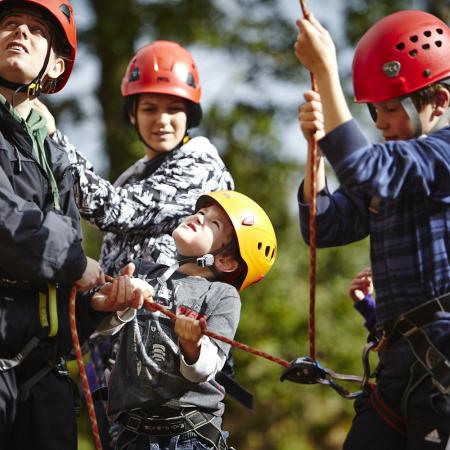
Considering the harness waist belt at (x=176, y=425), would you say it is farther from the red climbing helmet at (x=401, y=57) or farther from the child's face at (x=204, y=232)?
the red climbing helmet at (x=401, y=57)

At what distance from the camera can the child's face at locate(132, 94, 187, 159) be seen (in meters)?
5.18

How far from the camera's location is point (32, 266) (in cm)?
343

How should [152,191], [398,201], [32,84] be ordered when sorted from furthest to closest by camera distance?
[152,191], [32,84], [398,201]

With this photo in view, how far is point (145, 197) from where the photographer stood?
4.80 metres

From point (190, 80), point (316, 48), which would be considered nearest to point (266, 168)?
point (190, 80)

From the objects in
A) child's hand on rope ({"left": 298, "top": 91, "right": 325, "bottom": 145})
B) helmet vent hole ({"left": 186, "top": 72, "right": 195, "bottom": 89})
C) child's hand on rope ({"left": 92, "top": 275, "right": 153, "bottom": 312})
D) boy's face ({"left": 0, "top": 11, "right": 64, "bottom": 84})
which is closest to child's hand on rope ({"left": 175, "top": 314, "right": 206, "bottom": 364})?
child's hand on rope ({"left": 92, "top": 275, "right": 153, "bottom": 312})

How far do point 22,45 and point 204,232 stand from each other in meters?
1.16

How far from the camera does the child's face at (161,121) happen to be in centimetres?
518

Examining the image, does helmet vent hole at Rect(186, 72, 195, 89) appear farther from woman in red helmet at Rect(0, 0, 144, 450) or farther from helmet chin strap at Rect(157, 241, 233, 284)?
woman in red helmet at Rect(0, 0, 144, 450)

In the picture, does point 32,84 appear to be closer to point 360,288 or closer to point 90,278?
point 90,278

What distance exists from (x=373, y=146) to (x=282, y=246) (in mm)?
11640

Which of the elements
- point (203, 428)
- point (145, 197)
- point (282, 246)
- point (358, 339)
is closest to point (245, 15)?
point (282, 246)

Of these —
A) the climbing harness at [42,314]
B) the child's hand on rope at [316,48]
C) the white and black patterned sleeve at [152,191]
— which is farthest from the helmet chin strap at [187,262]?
the child's hand on rope at [316,48]

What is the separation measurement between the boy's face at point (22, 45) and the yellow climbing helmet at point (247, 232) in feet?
3.35
